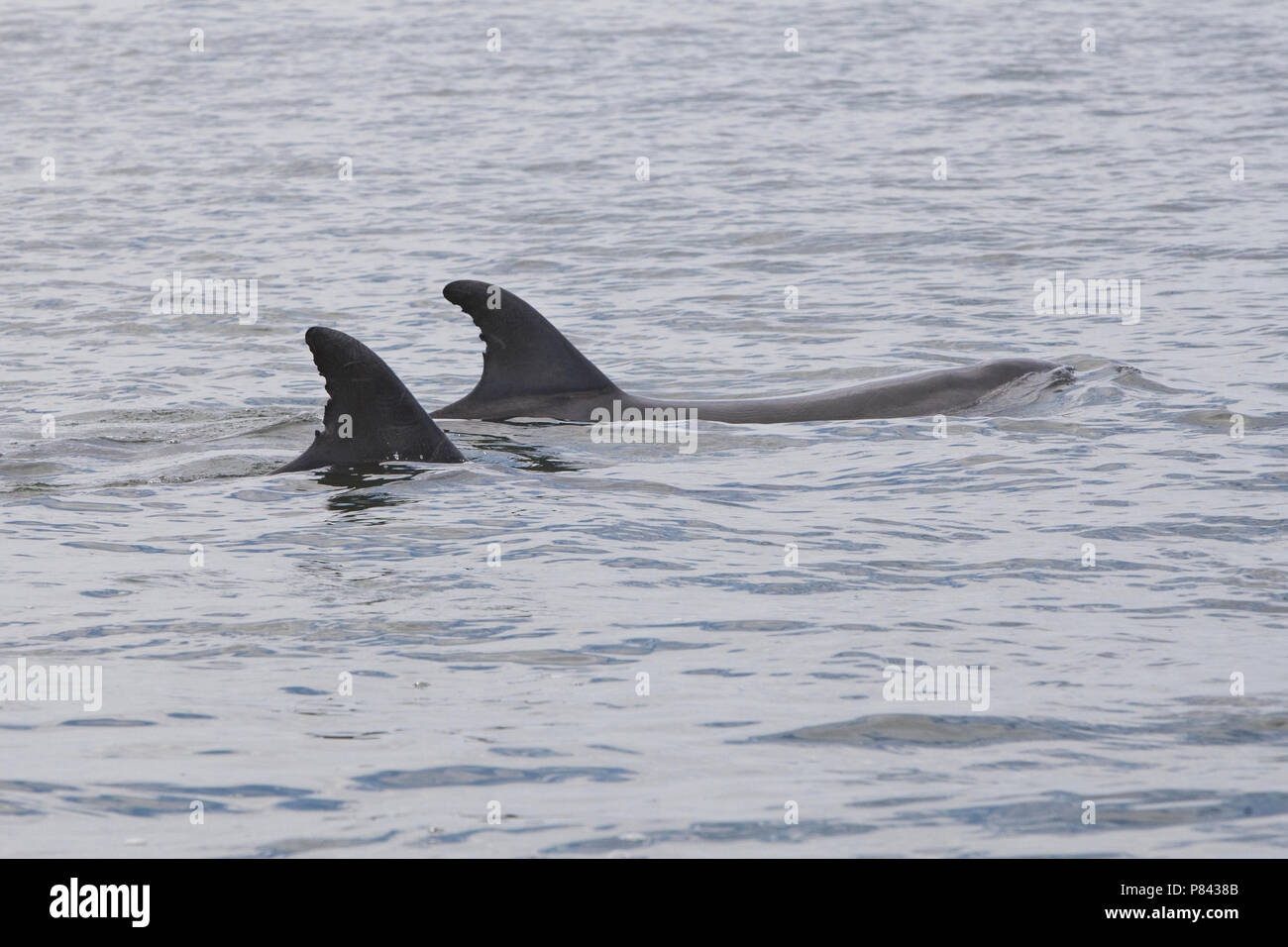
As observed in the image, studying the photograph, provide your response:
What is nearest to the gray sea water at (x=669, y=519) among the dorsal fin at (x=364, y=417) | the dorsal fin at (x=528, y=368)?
the dorsal fin at (x=364, y=417)

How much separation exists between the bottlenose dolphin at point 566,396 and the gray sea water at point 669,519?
29 centimetres

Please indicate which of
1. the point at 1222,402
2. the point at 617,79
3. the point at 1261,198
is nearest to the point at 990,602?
the point at 1222,402

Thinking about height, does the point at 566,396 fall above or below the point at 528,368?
below

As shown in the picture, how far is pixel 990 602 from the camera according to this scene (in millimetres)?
8734

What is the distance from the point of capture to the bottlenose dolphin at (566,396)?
1298 centimetres

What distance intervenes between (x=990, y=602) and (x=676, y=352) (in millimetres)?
7671

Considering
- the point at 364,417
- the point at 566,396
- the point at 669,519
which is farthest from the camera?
the point at 566,396

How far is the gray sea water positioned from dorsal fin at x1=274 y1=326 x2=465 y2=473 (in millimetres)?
206

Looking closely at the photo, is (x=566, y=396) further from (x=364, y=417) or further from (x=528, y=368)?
(x=364, y=417)

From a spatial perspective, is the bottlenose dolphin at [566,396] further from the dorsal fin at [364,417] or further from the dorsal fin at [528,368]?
the dorsal fin at [364,417]

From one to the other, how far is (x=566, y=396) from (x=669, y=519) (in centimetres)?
284

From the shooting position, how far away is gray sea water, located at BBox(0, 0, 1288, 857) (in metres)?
6.65

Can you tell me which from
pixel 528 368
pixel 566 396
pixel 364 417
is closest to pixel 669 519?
pixel 364 417

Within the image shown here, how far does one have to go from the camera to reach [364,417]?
36.7 feet
